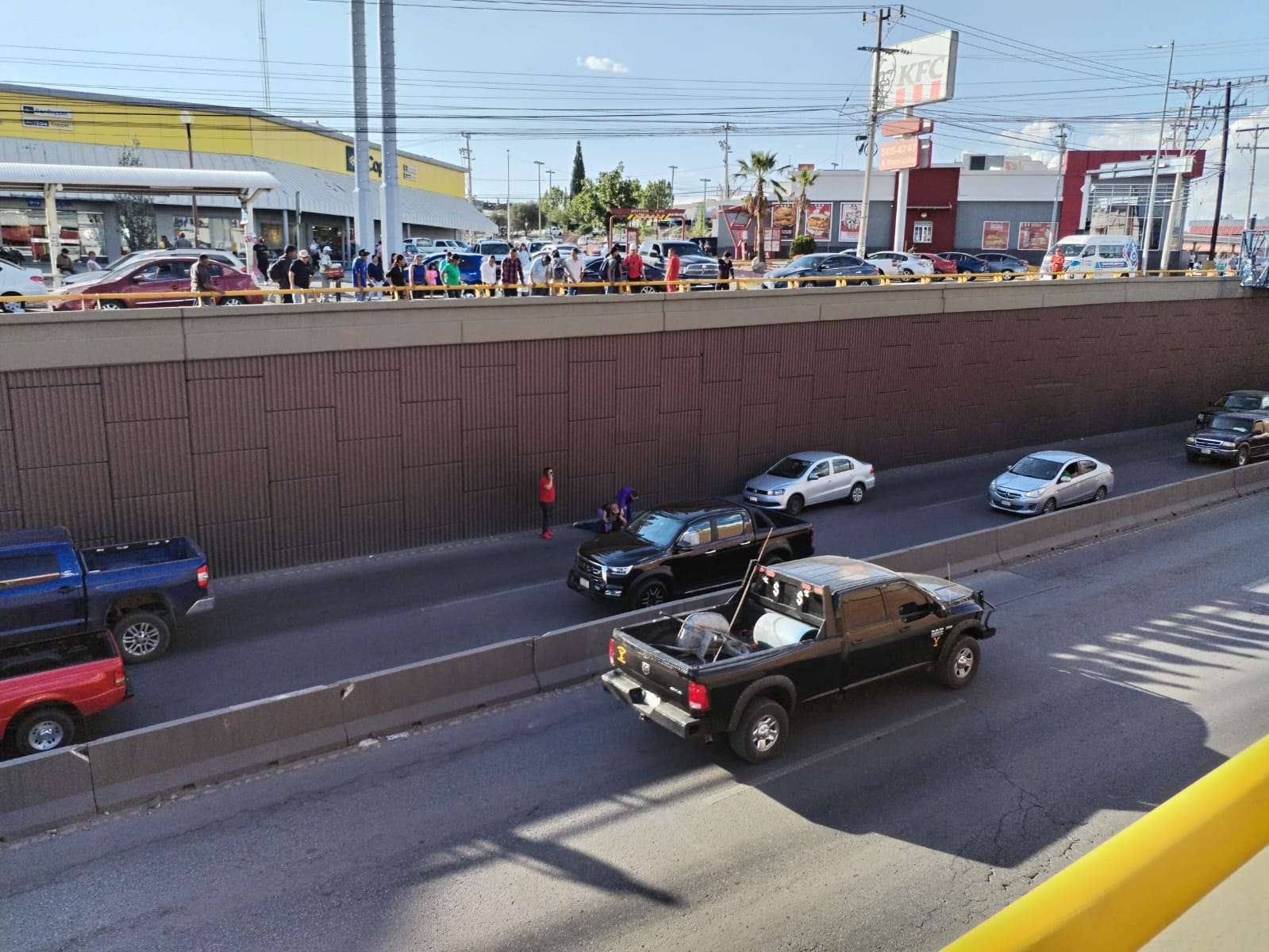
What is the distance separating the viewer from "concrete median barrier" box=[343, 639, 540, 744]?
11562 millimetres

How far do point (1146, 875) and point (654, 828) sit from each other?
8839 millimetres

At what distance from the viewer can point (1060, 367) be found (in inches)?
1202

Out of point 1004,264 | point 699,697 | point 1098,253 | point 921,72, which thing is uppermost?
point 921,72

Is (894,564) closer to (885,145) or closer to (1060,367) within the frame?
(1060,367)

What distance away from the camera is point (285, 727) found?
1108cm

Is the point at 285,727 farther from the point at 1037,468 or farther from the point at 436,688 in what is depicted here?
the point at 1037,468

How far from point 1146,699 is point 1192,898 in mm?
12579

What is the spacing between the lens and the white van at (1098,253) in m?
43.7

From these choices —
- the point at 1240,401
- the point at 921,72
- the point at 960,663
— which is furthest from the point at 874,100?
the point at 960,663

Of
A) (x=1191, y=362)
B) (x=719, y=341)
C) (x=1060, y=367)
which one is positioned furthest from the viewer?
(x=1191, y=362)

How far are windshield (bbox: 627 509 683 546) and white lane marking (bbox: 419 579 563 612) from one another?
1.93 metres

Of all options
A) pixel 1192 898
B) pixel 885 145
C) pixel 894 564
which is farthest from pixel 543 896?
pixel 885 145

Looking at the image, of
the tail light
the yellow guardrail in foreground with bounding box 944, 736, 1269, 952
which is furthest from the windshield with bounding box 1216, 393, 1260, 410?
the yellow guardrail in foreground with bounding box 944, 736, 1269, 952

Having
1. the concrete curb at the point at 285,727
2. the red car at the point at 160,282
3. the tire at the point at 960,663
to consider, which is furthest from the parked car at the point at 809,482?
the red car at the point at 160,282
